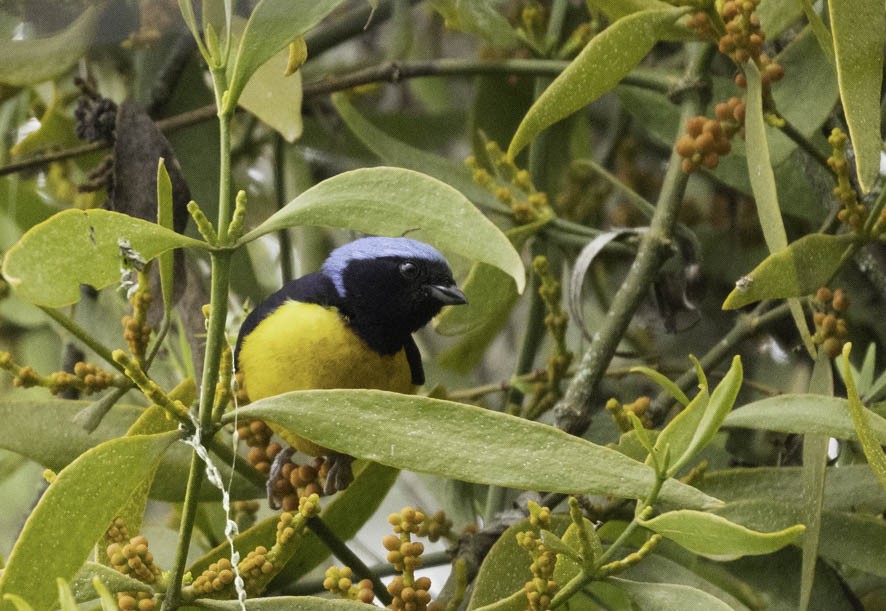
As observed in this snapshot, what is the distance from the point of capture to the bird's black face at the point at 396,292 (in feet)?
5.66

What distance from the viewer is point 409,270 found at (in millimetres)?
1772

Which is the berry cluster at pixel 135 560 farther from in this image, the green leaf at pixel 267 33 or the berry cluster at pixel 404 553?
the green leaf at pixel 267 33

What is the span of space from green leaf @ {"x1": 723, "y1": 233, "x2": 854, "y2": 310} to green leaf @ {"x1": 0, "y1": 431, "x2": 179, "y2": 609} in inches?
22.3

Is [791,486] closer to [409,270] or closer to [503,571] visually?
[503,571]

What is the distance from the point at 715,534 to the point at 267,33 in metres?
0.57

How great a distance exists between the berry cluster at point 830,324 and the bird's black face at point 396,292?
1.68ft

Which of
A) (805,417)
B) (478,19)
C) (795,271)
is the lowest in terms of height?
(805,417)

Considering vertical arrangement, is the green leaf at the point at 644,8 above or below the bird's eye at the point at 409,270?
above

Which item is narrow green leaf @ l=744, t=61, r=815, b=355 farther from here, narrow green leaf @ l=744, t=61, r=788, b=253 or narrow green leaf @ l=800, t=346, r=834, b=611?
narrow green leaf @ l=800, t=346, r=834, b=611

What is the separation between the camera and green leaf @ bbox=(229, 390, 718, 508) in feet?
3.21

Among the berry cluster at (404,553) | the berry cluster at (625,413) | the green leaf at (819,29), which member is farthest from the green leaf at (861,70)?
the berry cluster at (404,553)

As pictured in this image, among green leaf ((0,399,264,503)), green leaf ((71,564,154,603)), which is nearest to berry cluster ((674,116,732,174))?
green leaf ((0,399,264,503))

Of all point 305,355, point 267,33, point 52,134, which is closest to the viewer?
point 267,33

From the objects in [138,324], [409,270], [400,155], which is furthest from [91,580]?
[400,155]
